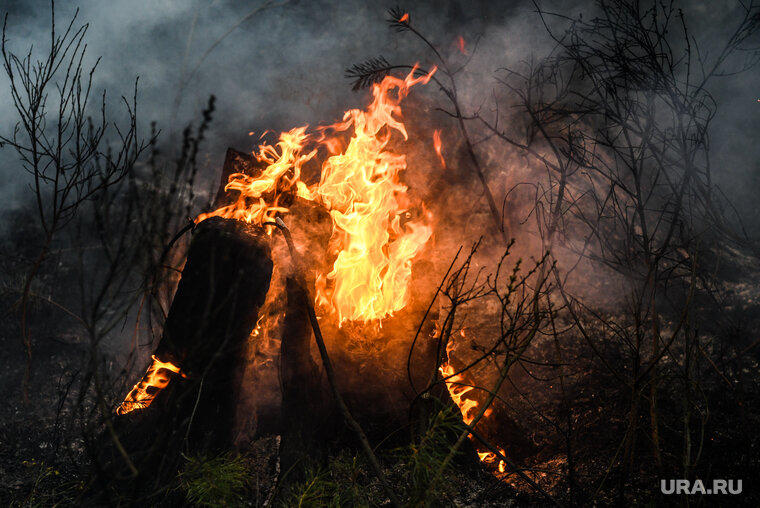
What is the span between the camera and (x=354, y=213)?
17.2ft

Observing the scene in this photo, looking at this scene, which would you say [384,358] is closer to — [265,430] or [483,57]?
[265,430]

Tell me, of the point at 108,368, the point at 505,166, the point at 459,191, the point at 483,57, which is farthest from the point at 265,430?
the point at 483,57

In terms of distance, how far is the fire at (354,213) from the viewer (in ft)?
15.6

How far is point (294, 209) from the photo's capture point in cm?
480

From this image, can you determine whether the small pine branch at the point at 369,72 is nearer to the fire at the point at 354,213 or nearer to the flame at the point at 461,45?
the fire at the point at 354,213

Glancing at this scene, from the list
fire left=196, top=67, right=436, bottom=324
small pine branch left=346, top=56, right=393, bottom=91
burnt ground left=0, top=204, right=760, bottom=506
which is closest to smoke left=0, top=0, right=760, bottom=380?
small pine branch left=346, top=56, right=393, bottom=91

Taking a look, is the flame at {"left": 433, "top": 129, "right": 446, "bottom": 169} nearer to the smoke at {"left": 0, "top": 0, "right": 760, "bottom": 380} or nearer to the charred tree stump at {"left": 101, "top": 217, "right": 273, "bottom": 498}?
the smoke at {"left": 0, "top": 0, "right": 760, "bottom": 380}

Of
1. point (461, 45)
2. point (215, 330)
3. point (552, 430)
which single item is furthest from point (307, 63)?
point (552, 430)

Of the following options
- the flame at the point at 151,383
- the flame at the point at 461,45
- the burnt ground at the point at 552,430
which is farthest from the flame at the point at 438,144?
the flame at the point at 151,383

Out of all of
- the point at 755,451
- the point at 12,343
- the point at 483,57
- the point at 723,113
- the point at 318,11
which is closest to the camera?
the point at 755,451

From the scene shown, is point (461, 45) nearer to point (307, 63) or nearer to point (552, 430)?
point (307, 63)

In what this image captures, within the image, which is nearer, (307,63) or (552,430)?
(552,430)

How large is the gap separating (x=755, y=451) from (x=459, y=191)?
5.17 metres

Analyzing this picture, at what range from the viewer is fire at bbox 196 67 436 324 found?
15.6 ft
